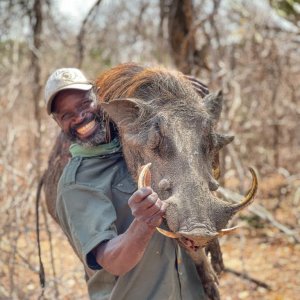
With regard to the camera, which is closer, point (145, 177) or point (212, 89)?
point (145, 177)

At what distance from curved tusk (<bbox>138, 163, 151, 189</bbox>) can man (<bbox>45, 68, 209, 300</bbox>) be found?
0.12 metres

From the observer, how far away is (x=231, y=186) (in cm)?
916

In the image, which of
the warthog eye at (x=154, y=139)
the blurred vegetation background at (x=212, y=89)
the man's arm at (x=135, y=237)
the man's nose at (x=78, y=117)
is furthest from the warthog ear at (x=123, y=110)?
the blurred vegetation background at (x=212, y=89)

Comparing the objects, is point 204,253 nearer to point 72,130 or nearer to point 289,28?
point 72,130

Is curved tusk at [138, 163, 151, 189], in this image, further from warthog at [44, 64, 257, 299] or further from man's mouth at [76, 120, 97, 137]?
man's mouth at [76, 120, 97, 137]

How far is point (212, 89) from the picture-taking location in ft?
16.1

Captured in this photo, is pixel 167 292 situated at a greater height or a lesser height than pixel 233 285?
greater

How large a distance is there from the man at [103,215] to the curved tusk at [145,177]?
0.38ft

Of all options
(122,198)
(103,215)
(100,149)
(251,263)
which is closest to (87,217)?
(103,215)

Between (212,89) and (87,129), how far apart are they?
268 cm

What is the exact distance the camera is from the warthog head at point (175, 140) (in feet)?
6.12

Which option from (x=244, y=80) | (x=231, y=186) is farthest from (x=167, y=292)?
(x=231, y=186)

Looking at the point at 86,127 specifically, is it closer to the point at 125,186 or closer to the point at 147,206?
the point at 125,186

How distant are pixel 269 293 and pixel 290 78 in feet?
12.0
